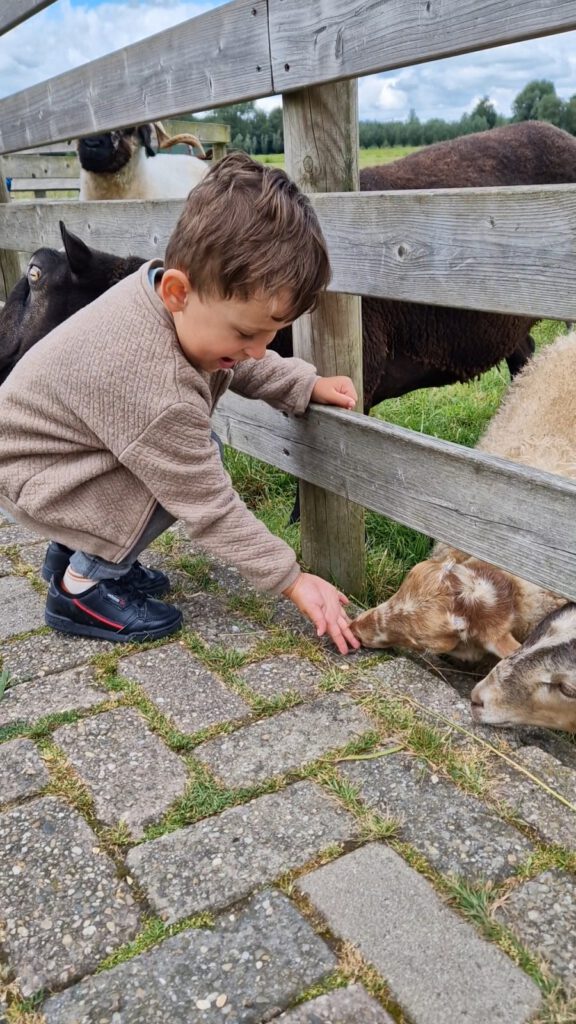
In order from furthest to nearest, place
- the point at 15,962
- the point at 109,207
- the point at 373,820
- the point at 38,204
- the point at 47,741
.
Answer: the point at 38,204 → the point at 109,207 → the point at 47,741 → the point at 373,820 → the point at 15,962

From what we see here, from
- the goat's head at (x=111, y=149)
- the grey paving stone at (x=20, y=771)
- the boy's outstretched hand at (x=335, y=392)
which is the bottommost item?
the grey paving stone at (x=20, y=771)

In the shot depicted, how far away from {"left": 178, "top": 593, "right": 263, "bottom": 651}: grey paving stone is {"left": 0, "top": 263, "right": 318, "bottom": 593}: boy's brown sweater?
0.34 m

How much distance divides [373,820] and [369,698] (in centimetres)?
54

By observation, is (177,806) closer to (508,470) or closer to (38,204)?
(508,470)

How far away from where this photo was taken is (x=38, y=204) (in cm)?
455

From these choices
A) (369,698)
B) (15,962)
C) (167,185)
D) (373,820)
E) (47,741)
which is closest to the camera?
(15,962)

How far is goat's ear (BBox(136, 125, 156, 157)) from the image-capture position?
712cm

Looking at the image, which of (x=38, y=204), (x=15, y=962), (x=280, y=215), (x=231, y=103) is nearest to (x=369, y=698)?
(x=15, y=962)

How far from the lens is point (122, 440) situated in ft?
8.22

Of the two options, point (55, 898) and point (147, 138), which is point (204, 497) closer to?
point (55, 898)

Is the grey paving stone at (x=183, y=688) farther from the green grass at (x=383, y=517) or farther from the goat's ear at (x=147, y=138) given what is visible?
the goat's ear at (x=147, y=138)

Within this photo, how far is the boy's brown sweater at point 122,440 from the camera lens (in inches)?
96.8

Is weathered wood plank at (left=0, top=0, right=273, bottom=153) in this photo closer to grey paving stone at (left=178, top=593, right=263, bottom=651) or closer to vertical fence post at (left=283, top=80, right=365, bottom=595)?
vertical fence post at (left=283, top=80, right=365, bottom=595)

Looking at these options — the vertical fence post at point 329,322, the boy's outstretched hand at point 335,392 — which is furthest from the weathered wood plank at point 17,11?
the boy's outstretched hand at point 335,392
